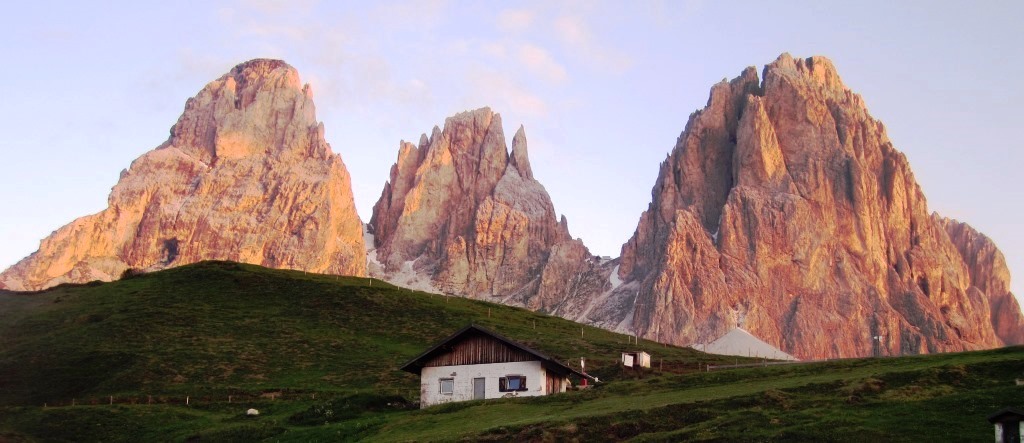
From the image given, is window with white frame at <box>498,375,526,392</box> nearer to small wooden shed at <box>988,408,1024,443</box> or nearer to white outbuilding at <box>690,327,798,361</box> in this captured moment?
small wooden shed at <box>988,408,1024,443</box>

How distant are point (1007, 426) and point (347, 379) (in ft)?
168

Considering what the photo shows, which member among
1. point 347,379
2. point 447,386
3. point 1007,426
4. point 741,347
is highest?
point 741,347

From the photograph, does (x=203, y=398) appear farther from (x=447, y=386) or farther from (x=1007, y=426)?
(x=1007, y=426)

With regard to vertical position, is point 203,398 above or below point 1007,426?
below

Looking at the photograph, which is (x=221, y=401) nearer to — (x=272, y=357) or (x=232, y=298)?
(x=272, y=357)

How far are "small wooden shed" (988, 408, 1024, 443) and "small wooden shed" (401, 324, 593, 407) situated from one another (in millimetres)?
27067

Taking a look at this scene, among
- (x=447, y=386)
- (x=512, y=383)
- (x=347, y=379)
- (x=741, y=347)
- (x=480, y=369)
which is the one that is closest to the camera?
(x=512, y=383)

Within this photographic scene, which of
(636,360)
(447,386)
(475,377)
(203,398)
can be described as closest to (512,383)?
(475,377)

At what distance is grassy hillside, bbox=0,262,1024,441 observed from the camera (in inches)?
1475

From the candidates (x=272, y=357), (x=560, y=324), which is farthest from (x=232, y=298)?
(x=560, y=324)

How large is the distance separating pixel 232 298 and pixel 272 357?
23.1 meters

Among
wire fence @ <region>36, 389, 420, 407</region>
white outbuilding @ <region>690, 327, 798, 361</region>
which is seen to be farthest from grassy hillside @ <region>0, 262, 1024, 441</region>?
white outbuilding @ <region>690, 327, 798, 361</region>

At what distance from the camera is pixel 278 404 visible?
6106 centimetres

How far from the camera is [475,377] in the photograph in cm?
5522
